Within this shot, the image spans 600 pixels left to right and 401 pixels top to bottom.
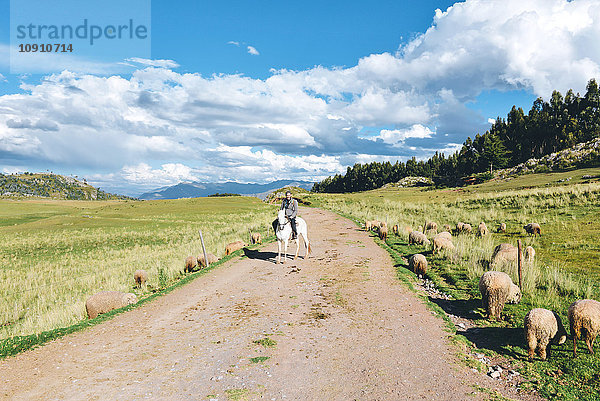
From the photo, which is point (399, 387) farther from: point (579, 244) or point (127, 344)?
point (579, 244)

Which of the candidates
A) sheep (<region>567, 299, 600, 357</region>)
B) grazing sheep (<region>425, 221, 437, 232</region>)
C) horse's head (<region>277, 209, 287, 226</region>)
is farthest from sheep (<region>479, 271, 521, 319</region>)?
grazing sheep (<region>425, 221, 437, 232</region>)

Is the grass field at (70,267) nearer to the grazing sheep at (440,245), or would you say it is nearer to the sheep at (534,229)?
the grazing sheep at (440,245)

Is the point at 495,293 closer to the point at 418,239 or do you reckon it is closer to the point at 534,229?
the point at 418,239

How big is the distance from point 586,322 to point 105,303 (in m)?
15.3

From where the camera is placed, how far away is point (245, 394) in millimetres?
6469

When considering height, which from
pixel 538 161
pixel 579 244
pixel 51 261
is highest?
pixel 538 161

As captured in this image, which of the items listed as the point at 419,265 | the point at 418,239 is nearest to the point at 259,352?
the point at 419,265

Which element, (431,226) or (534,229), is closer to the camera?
(534,229)

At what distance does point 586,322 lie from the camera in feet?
25.4

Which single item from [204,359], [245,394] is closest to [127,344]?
[204,359]

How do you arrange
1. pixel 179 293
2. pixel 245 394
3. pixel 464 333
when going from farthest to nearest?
1. pixel 179 293
2. pixel 464 333
3. pixel 245 394

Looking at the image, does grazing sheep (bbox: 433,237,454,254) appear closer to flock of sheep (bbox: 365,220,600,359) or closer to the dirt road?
flock of sheep (bbox: 365,220,600,359)

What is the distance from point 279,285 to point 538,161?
96.2 m

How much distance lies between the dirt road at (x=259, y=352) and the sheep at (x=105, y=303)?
1.07 m
